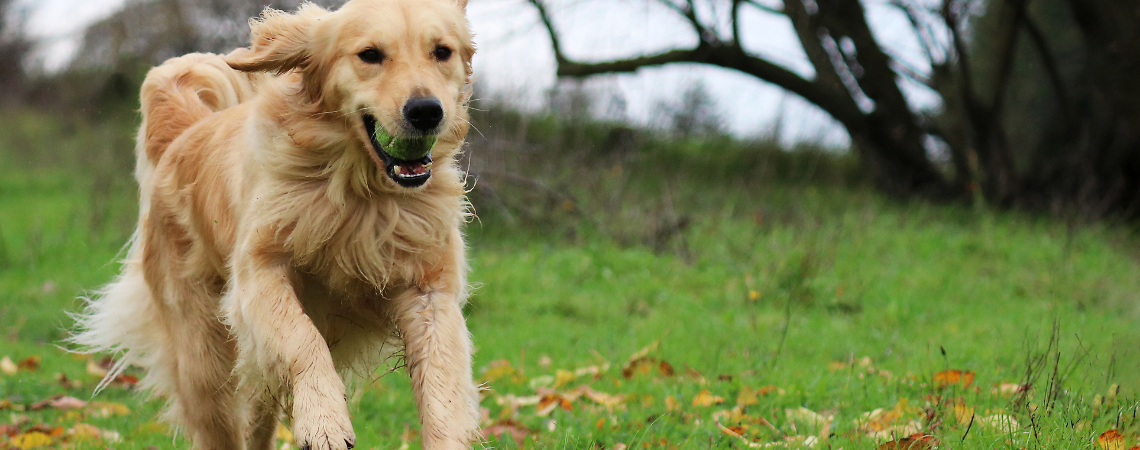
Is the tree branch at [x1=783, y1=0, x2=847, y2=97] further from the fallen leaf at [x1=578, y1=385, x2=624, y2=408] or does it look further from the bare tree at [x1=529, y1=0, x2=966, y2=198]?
the fallen leaf at [x1=578, y1=385, x2=624, y2=408]

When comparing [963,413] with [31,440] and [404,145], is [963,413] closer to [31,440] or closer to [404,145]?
[404,145]

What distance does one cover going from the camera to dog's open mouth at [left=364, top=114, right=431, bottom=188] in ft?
9.92

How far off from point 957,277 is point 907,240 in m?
1.57

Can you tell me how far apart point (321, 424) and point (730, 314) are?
448cm

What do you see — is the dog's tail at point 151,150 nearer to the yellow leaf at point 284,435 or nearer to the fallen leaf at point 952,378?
the yellow leaf at point 284,435

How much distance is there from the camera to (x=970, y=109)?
41.3 feet

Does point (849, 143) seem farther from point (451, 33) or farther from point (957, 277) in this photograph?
point (451, 33)

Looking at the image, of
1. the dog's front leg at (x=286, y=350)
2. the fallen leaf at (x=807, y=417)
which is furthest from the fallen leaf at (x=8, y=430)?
the fallen leaf at (x=807, y=417)

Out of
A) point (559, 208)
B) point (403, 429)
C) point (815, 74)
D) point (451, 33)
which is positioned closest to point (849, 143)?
point (815, 74)

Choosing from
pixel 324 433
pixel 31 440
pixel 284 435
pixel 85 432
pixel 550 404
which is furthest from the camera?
pixel 284 435

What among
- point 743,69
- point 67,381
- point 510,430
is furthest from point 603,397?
point 743,69

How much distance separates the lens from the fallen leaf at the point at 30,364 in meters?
5.78

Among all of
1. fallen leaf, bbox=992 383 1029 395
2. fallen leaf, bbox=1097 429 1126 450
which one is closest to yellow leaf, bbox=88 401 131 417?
fallen leaf, bbox=992 383 1029 395

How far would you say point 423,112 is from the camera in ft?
9.58
